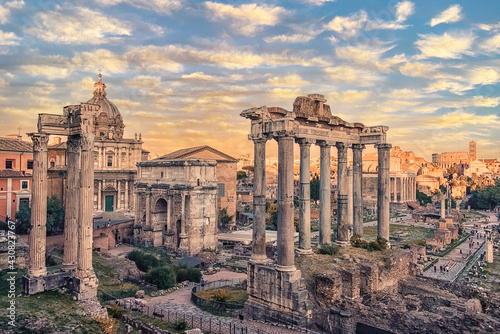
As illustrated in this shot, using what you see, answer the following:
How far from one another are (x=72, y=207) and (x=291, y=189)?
993 centimetres

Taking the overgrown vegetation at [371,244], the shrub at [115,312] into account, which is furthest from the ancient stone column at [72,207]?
the overgrown vegetation at [371,244]

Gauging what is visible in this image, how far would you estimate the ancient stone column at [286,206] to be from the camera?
17.0m

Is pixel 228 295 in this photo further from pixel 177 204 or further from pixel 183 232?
pixel 177 204

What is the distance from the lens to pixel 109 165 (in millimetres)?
51094

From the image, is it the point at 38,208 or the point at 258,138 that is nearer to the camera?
A: the point at 38,208

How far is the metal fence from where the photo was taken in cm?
1596

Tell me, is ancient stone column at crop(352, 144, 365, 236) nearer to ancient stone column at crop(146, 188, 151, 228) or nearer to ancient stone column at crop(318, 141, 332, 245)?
ancient stone column at crop(318, 141, 332, 245)

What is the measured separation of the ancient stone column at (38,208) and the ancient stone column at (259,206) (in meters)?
9.22

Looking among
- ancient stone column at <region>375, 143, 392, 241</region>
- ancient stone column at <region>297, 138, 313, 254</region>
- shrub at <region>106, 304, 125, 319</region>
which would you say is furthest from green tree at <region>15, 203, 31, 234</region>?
ancient stone column at <region>375, 143, 392, 241</region>

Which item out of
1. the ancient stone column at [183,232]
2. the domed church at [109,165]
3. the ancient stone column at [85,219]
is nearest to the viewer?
the ancient stone column at [85,219]

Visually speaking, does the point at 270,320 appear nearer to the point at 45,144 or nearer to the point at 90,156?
the point at 90,156

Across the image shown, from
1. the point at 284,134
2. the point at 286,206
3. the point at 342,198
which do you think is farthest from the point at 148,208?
the point at 284,134

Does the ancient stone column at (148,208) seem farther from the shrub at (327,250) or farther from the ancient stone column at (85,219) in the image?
the shrub at (327,250)

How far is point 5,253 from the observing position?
23.2 m
